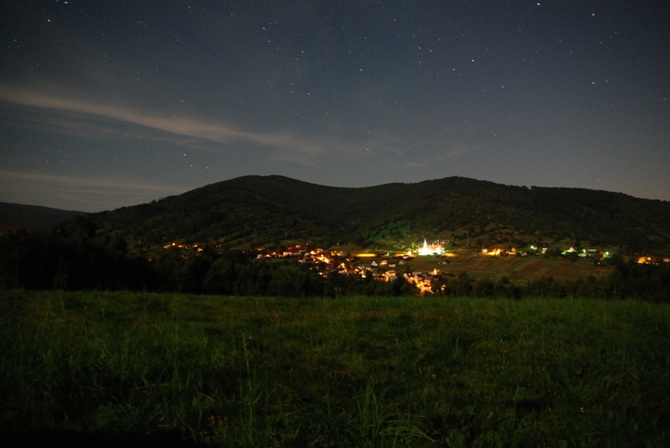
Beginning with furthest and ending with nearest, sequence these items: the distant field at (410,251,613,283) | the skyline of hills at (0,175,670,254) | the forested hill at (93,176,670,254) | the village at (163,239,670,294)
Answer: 1. the forested hill at (93,176,670,254)
2. the skyline of hills at (0,175,670,254)
3. the village at (163,239,670,294)
4. the distant field at (410,251,613,283)

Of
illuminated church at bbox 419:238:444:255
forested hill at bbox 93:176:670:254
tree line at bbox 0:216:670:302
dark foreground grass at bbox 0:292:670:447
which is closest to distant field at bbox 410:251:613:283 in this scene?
illuminated church at bbox 419:238:444:255

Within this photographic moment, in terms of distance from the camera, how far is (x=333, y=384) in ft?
11.5

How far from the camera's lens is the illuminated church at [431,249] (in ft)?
298

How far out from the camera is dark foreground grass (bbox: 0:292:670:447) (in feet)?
8.23

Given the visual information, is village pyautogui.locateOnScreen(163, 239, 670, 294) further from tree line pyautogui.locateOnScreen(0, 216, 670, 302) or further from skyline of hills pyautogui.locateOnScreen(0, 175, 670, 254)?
tree line pyautogui.locateOnScreen(0, 216, 670, 302)

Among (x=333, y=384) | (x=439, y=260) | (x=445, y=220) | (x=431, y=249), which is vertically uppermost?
(x=445, y=220)

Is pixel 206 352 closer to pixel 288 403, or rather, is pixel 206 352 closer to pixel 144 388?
pixel 144 388

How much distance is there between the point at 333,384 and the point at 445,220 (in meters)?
129

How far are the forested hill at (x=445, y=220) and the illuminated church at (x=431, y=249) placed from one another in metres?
10.1

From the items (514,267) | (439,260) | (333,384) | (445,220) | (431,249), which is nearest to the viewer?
(333,384)

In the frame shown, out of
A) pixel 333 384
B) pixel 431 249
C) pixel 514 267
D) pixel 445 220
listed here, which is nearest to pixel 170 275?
pixel 333 384

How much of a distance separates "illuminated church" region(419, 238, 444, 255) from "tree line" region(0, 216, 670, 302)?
168 ft

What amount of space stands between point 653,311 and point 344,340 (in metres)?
8.75

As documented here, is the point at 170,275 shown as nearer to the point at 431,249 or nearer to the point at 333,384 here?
the point at 333,384
